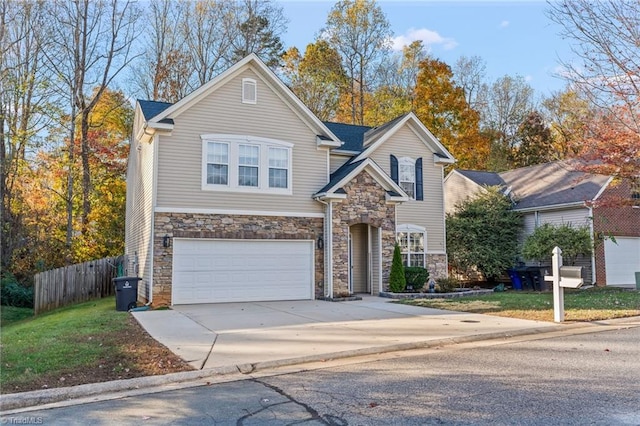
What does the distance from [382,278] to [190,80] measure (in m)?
19.5

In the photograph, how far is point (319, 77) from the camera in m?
31.6

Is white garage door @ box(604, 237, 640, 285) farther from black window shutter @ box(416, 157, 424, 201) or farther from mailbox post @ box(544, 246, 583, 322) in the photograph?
mailbox post @ box(544, 246, 583, 322)

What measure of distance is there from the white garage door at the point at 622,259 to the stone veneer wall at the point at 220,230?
12.4m

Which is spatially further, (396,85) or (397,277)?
(396,85)

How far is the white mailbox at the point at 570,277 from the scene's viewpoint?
1002 centimetres

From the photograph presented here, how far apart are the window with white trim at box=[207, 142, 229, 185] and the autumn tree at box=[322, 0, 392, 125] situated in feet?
58.7

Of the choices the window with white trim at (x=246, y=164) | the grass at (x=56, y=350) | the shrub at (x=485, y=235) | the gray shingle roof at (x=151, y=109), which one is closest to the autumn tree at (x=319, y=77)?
the shrub at (x=485, y=235)

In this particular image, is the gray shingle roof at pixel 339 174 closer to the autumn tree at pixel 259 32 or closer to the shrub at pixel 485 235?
the shrub at pixel 485 235

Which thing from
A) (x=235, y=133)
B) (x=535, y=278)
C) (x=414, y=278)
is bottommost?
(x=535, y=278)

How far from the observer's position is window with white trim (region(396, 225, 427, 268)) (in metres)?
19.1

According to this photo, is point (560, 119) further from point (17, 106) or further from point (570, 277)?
point (17, 106)

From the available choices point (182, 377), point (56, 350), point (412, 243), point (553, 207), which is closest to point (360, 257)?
point (412, 243)

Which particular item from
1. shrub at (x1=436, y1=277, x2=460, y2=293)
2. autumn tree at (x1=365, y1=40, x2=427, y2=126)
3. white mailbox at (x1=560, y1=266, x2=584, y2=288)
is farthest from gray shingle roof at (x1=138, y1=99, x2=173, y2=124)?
autumn tree at (x1=365, y1=40, x2=427, y2=126)

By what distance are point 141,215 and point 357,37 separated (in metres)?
21.1
